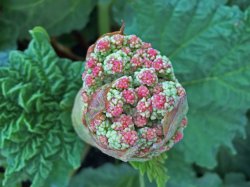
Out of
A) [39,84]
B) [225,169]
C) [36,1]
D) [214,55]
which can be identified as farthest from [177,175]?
[36,1]

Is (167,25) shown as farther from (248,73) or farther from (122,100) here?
(122,100)

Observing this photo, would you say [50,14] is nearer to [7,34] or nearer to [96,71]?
[7,34]

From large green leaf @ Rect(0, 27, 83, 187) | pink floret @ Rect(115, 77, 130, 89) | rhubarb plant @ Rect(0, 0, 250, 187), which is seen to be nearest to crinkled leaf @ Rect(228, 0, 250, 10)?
rhubarb plant @ Rect(0, 0, 250, 187)

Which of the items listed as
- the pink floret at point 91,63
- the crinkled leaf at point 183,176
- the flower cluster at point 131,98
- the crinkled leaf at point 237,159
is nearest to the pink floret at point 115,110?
the flower cluster at point 131,98

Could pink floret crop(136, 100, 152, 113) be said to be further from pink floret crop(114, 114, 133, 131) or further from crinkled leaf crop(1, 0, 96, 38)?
crinkled leaf crop(1, 0, 96, 38)

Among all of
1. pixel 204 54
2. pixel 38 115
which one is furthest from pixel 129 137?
pixel 204 54

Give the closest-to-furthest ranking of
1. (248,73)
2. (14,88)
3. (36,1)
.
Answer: (14,88)
(248,73)
(36,1)

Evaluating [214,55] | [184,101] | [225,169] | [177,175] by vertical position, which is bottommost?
[225,169]
